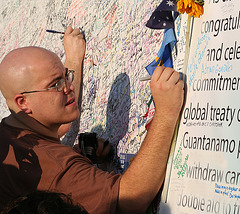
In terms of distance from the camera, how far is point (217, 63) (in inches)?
65.9

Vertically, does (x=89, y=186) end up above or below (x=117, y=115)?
below

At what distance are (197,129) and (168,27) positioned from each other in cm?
53

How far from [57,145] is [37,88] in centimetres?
38

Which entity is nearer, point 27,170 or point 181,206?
point 181,206

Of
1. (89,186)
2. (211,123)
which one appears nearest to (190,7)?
(211,123)

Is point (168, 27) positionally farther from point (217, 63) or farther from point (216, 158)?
point (216, 158)

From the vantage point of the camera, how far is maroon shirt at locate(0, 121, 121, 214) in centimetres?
172

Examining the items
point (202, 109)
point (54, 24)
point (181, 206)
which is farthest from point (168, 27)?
point (54, 24)

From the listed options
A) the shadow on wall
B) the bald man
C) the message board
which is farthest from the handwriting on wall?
the message board

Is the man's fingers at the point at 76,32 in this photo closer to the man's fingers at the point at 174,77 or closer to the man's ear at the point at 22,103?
the man's ear at the point at 22,103

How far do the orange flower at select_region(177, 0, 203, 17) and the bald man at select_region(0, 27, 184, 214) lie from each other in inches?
9.5

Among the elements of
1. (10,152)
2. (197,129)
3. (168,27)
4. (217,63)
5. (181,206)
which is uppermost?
(168,27)

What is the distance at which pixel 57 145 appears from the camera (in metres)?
1.98

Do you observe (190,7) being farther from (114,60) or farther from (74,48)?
(74,48)
